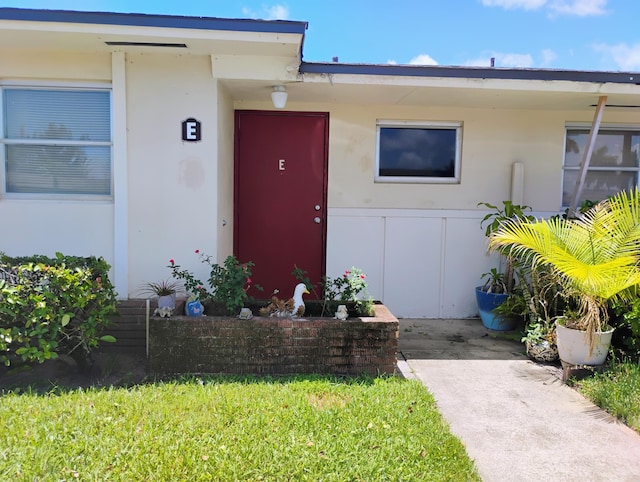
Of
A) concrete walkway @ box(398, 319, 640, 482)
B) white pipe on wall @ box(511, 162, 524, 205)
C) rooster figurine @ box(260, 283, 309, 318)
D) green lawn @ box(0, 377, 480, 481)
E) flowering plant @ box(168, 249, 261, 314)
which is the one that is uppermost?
white pipe on wall @ box(511, 162, 524, 205)

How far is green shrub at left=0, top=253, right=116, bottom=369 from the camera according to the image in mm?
3664

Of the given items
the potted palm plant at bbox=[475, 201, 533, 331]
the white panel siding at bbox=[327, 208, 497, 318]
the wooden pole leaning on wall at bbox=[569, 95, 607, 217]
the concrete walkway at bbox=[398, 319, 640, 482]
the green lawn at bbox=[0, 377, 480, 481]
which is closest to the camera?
the green lawn at bbox=[0, 377, 480, 481]

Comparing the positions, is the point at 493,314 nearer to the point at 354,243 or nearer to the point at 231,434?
the point at 354,243

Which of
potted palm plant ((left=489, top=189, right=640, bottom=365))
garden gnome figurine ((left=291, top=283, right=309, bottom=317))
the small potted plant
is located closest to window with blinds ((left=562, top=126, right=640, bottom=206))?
potted palm plant ((left=489, top=189, right=640, bottom=365))

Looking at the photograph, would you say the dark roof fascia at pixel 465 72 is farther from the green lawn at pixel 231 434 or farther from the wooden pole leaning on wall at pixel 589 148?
the green lawn at pixel 231 434

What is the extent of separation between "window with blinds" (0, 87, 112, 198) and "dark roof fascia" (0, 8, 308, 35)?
36.2 inches

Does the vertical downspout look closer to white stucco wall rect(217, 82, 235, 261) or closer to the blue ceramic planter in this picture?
white stucco wall rect(217, 82, 235, 261)

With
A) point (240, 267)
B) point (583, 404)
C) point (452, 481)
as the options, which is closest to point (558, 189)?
point (583, 404)

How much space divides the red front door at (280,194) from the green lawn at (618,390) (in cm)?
327

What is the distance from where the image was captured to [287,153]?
20.2 feet

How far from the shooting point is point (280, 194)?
6191mm

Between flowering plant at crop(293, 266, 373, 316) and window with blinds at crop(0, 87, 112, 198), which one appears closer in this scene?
flowering plant at crop(293, 266, 373, 316)

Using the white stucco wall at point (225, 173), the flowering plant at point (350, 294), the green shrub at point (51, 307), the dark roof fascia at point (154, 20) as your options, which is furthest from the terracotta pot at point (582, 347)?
the green shrub at point (51, 307)

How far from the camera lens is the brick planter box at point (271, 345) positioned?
13.3ft
